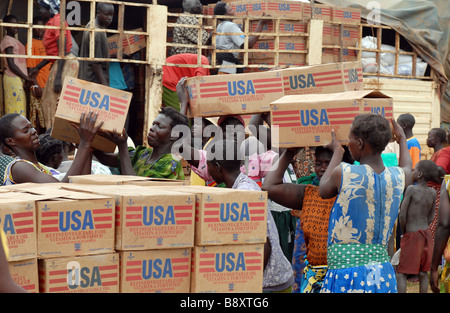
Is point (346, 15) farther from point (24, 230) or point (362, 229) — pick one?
point (24, 230)

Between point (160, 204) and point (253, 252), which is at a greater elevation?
point (160, 204)

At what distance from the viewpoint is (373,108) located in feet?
13.4

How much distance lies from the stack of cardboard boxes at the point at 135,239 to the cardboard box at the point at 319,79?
175 centimetres

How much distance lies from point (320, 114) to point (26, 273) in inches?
75.8

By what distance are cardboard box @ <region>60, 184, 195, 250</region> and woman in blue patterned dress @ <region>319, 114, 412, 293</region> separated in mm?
854

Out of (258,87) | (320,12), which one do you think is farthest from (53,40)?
(258,87)

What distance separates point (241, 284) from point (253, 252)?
16 centimetres

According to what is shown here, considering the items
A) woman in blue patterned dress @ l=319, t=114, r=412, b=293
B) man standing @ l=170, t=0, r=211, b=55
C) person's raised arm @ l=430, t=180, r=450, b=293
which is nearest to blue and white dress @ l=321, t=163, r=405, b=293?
woman in blue patterned dress @ l=319, t=114, r=412, b=293

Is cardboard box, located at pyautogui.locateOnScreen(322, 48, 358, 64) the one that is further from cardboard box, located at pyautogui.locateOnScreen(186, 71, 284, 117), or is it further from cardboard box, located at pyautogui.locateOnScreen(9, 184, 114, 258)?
cardboard box, located at pyautogui.locateOnScreen(9, 184, 114, 258)

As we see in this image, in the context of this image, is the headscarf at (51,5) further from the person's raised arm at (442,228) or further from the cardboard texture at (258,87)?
the person's raised arm at (442,228)

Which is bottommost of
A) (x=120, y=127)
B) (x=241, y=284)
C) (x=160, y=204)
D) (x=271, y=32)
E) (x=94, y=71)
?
(x=241, y=284)

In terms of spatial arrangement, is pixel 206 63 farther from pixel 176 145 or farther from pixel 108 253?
pixel 108 253
